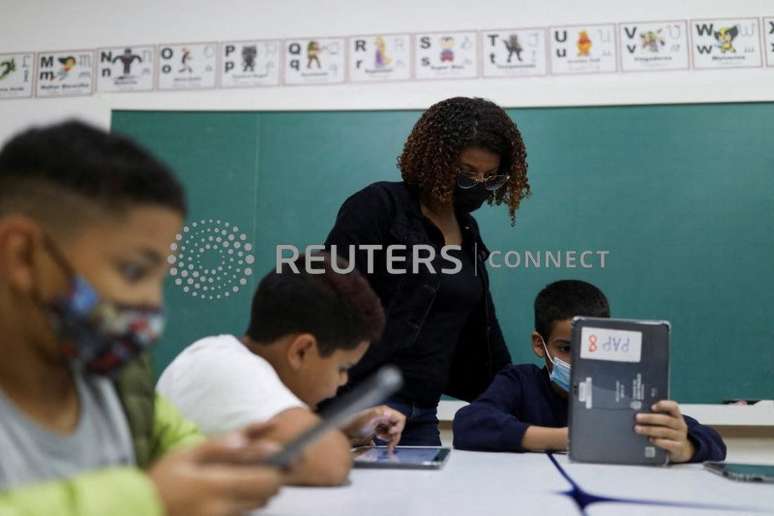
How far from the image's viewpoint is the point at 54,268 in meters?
0.51

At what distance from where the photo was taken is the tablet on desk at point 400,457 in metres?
1.02

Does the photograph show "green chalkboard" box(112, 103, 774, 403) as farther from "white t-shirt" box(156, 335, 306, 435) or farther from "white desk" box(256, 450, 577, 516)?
"white t-shirt" box(156, 335, 306, 435)

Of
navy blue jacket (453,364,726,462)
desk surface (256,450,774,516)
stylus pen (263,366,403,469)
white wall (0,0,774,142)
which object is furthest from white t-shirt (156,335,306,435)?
white wall (0,0,774,142)

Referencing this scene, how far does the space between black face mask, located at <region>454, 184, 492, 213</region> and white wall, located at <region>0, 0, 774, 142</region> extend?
2.42ft

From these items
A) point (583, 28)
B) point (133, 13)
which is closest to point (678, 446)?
point (583, 28)

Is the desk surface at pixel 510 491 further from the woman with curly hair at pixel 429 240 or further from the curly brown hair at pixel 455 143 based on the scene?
the curly brown hair at pixel 455 143

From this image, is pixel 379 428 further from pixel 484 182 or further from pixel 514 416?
pixel 484 182

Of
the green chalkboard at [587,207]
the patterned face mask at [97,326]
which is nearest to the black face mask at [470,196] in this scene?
the green chalkboard at [587,207]

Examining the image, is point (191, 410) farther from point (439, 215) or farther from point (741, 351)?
point (741, 351)

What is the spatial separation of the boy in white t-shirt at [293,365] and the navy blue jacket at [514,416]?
0.19 metres

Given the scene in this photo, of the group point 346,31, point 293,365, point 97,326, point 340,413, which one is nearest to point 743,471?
point 293,365

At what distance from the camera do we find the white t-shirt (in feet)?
2.75

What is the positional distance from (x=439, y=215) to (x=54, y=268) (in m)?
1.20

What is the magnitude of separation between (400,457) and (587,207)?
1337 millimetres
